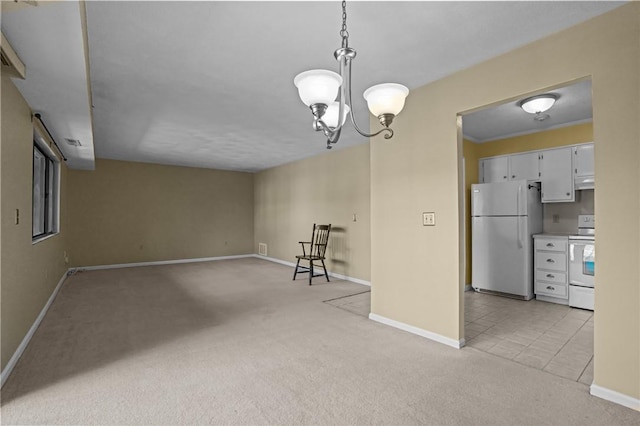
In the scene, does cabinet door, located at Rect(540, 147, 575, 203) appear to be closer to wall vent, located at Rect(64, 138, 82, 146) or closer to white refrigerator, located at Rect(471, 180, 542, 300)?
white refrigerator, located at Rect(471, 180, 542, 300)

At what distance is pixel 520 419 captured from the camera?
1.76 meters

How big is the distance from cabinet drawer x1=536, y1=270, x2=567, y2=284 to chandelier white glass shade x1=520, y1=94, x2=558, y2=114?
2.14 metres

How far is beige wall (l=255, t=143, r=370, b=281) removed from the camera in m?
5.47

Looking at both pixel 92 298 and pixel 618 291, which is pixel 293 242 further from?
pixel 618 291


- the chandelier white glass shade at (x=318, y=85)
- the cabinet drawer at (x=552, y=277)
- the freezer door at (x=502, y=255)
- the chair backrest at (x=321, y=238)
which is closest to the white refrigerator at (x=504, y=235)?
the freezer door at (x=502, y=255)

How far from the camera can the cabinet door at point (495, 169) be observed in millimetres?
4855

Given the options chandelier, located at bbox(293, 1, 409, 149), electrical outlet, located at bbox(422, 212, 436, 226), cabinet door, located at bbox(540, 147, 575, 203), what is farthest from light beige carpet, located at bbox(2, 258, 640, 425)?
cabinet door, located at bbox(540, 147, 575, 203)

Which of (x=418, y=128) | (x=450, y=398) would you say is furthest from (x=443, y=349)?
(x=418, y=128)

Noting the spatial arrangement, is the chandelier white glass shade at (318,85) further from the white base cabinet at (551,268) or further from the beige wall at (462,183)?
the white base cabinet at (551,268)

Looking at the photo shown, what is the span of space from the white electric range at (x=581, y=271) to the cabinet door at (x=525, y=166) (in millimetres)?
1026

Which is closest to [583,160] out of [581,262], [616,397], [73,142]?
[581,262]

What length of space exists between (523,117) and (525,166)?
91 centimetres

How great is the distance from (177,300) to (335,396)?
2.98 metres

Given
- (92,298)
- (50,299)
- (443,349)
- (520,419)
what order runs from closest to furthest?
(520,419), (443,349), (50,299), (92,298)
